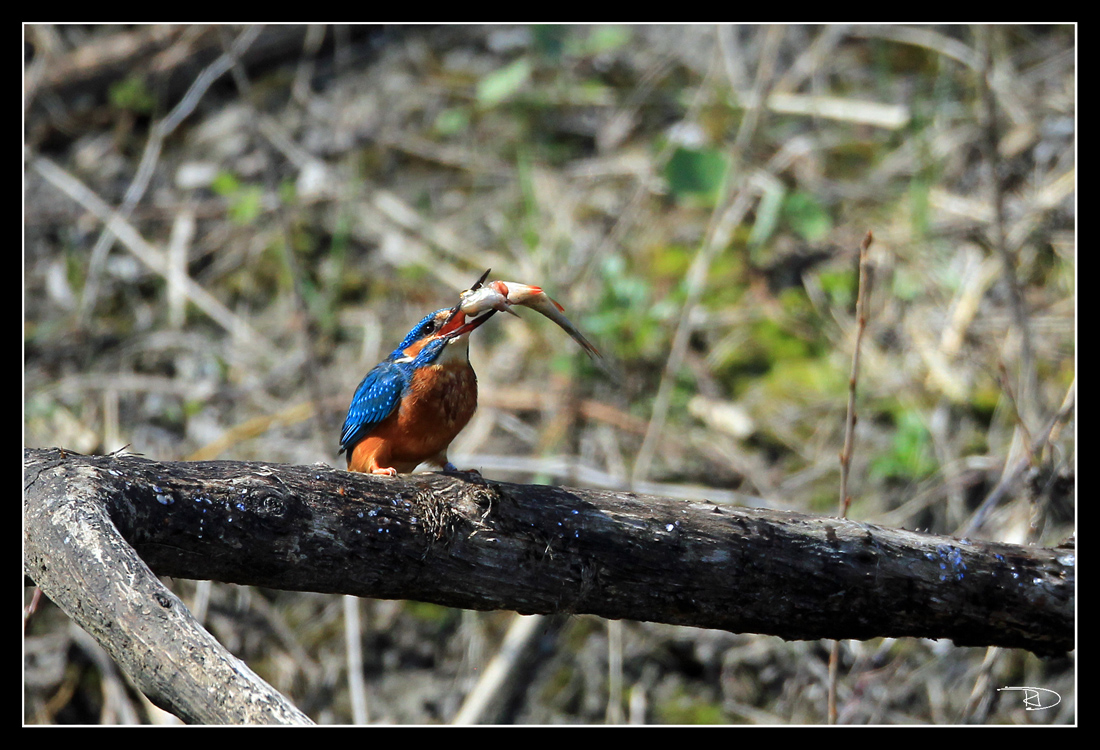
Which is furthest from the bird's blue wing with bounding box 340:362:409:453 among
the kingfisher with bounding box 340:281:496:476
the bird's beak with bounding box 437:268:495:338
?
the bird's beak with bounding box 437:268:495:338

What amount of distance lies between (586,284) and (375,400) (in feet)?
8.47

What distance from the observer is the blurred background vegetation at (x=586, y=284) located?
13.9 feet

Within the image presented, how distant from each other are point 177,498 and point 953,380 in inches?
162

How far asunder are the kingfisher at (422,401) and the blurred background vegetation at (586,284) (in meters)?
1.24

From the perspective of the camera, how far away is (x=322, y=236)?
6.34 m

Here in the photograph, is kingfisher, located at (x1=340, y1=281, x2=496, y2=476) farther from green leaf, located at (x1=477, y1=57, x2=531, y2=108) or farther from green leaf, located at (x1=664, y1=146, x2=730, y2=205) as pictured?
green leaf, located at (x1=477, y1=57, x2=531, y2=108)

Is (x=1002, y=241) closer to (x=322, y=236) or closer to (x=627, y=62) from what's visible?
(x=627, y=62)

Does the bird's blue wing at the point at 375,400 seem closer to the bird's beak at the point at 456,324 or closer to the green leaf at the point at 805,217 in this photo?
the bird's beak at the point at 456,324

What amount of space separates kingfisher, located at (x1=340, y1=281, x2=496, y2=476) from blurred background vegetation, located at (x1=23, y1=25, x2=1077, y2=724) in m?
1.24

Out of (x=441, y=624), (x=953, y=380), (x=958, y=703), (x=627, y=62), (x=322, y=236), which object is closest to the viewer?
(x=958, y=703)

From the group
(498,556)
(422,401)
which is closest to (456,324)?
(422,401)

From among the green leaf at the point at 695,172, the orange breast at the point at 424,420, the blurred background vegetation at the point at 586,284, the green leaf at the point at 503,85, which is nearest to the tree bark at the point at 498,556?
the orange breast at the point at 424,420

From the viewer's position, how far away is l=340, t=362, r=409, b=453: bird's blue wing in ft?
10.4

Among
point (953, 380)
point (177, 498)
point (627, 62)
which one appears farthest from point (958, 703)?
point (627, 62)
